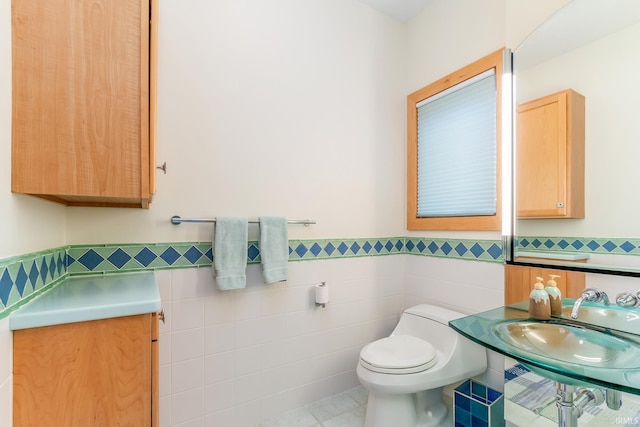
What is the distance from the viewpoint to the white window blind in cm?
175

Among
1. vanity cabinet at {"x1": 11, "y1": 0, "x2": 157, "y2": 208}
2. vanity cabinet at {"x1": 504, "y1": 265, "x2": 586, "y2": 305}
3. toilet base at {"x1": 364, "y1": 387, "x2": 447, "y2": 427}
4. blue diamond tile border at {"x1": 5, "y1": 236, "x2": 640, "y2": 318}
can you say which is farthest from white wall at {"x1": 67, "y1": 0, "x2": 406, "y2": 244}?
toilet base at {"x1": 364, "y1": 387, "x2": 447, "y2": 427}

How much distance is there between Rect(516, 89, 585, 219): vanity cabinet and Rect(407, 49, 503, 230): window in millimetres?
186


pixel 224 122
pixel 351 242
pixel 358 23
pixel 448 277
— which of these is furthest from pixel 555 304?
pixel 358 23

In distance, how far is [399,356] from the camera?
60.2 inches

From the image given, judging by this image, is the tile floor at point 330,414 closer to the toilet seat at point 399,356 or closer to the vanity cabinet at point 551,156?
the toilet seat at point 399,356

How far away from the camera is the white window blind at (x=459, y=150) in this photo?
68.8 inches

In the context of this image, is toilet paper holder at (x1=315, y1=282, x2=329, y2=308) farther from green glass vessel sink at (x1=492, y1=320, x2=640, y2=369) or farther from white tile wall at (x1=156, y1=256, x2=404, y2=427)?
green glass vessel sink at (x1=492, y1=320, x2=640, y2=369)

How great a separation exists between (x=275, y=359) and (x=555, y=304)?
4.67 feet

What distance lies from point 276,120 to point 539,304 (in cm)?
159

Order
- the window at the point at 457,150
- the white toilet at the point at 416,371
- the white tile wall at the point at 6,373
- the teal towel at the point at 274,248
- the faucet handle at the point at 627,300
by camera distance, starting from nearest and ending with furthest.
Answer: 1. the white tile wall at the point at 6,373
2. the faucet handle at the point at 627,300
3. the white toilet at the point at 416,371
4. the teal towel at the point at 274,248
5. the window at the point at 457,150

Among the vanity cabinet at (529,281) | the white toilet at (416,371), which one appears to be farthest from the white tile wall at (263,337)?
the vanity cabinet at (529,281)

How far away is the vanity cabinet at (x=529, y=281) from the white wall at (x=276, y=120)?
2.76 feet

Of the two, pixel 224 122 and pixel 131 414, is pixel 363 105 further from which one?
pixel 131 414

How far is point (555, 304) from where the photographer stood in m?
1.24
